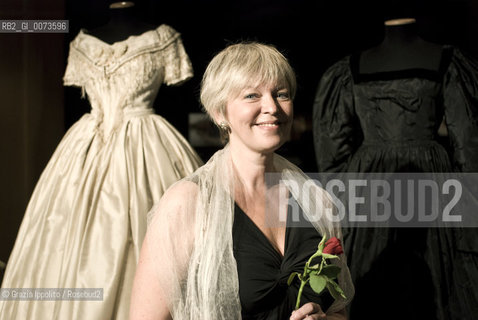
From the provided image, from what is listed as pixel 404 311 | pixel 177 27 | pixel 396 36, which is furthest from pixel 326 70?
pixel 404 311

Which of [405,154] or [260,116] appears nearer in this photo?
[260,116]

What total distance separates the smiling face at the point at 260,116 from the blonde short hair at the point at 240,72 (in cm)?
1

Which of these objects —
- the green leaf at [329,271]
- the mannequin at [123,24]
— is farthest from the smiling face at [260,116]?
the mannequin at [123,24]

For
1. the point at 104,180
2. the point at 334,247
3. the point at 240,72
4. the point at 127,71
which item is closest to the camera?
the point at 334,247

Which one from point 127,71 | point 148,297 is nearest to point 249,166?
point 148,297

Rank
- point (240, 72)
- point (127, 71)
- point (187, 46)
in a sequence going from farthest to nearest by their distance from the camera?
point (187, 46), point (127, 71), point (240, 72)

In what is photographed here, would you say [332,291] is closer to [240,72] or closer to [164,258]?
[164,258]

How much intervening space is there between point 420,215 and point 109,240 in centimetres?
79

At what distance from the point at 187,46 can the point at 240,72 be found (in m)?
0.79

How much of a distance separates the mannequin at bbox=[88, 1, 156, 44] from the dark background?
3 centimetres

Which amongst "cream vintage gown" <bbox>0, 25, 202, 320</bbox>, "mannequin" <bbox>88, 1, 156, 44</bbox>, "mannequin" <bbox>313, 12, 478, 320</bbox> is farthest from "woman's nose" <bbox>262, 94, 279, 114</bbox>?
"mannequin" <bbox>88, 1, 156, 44</bbox>

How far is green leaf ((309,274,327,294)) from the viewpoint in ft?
3.63

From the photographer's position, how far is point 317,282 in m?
1.11

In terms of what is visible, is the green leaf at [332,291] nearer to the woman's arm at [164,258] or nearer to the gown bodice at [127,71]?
the woman's arm at [164,258]
